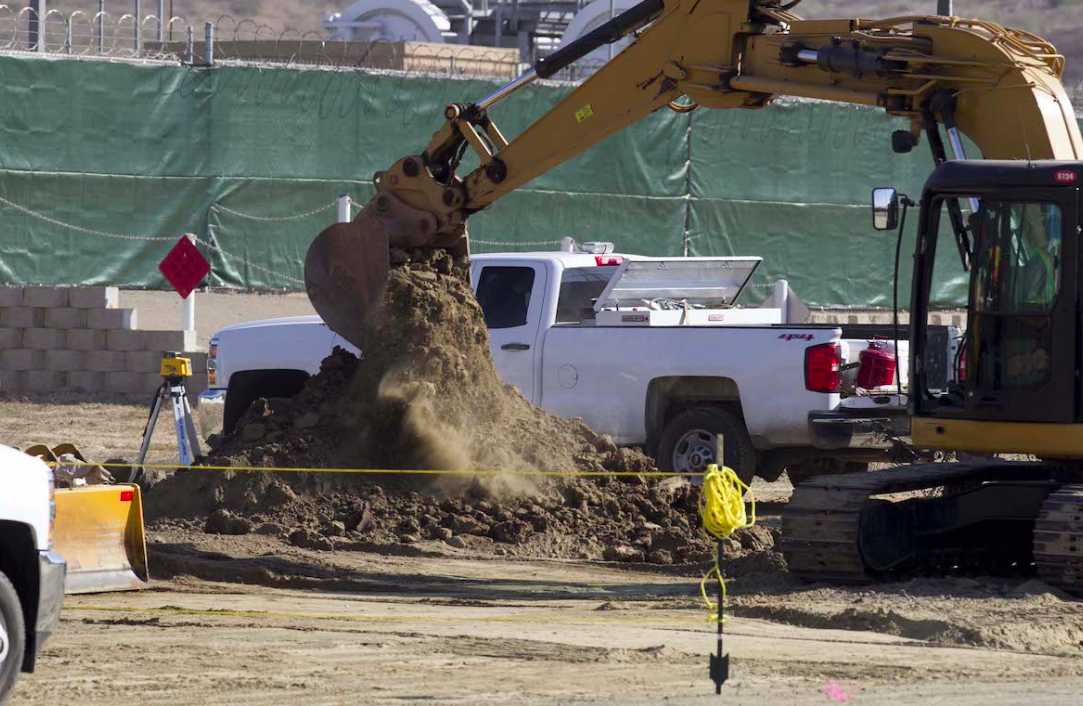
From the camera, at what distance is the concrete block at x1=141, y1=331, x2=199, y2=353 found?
20.9m

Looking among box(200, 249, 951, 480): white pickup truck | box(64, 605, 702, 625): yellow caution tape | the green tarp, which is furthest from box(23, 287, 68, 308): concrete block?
box(64, 605, 702, 625): yellow caution tape

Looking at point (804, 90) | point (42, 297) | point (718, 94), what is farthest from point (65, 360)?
point (804, 90)

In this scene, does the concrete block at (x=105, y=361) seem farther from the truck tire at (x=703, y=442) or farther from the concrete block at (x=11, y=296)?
the truck tire at (x=703, y=442)

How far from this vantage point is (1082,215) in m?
10.0

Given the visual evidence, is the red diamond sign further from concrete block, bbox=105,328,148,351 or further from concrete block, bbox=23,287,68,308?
concrete block, bbox=23,287,68,308

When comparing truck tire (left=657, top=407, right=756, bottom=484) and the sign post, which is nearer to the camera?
truck tire (left=657, top=407, right=756, bottom=484)

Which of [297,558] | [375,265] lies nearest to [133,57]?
[375,265]

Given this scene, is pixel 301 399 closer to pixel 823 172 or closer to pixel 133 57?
pixel 133 57

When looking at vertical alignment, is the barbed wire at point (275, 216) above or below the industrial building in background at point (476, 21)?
below

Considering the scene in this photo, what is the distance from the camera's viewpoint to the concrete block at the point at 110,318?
825 inches

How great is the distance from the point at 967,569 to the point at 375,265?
4.90 m

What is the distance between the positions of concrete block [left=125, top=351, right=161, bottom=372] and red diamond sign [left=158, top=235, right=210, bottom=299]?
981 mm

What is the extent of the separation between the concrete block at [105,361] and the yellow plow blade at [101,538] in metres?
11.1

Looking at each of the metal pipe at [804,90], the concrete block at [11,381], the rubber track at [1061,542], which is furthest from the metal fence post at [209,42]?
the rubber track at [1061,542]
